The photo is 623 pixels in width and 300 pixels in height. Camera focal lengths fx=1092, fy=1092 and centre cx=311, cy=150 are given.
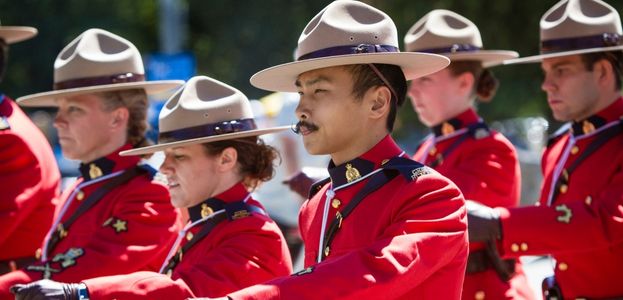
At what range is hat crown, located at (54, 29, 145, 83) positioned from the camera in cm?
570

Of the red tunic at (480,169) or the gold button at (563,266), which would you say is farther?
the red tunic at (480,169)

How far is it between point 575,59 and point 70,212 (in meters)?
2.65

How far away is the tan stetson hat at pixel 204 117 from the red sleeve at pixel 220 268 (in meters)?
0.40

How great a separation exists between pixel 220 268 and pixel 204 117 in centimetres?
74

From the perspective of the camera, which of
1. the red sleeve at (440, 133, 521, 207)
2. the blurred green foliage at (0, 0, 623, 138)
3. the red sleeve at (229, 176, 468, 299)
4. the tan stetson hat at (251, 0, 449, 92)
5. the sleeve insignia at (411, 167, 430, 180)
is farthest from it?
the blurred green foliage at (0, 0, 623, 138)

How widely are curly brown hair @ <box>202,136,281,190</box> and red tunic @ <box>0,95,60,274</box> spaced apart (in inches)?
60.7

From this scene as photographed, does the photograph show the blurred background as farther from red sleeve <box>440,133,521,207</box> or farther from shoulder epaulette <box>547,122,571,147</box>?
shoulder epaulette <box>547,122,571,147</box>

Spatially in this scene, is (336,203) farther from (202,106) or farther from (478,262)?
(478,262)

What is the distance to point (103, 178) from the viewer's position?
220 inches

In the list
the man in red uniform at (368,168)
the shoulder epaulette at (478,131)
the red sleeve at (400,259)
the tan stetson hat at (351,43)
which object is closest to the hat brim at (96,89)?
the shoulder epaulette at (478,131)

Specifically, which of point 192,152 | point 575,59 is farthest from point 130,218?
point 575,59

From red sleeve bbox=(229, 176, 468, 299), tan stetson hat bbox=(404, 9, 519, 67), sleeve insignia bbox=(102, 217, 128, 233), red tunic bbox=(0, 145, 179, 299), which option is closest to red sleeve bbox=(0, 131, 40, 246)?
red tunic bbox=(0, 145, 179, 299)

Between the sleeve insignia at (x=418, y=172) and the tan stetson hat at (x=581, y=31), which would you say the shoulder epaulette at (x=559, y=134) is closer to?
the tan stetson hat at (x=581, y=31)

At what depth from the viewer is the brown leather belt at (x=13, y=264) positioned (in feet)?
19.9
